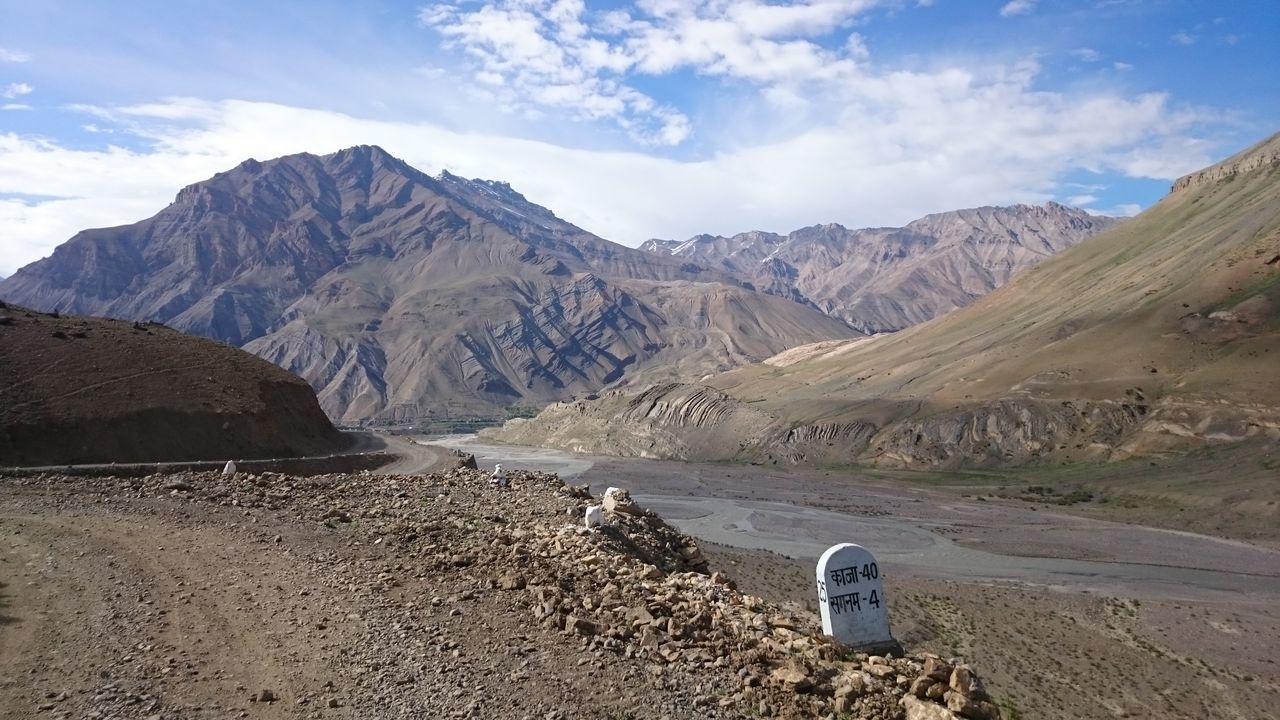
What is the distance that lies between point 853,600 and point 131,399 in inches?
1397

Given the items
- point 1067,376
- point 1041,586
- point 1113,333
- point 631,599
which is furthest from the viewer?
point 1113,333

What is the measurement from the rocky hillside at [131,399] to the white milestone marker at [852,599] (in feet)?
102

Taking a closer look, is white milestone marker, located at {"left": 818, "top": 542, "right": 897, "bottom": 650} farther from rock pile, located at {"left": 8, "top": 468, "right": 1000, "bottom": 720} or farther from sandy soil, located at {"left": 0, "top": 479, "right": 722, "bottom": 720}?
sandy soil, located at {"left": 0, "top": 479, "right": 722, "bottom": 720}

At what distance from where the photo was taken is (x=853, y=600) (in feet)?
35.3

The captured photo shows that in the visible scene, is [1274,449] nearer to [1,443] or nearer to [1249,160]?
[1,443]

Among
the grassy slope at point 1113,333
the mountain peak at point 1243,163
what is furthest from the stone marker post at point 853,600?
the mountain peak at point 1243,163

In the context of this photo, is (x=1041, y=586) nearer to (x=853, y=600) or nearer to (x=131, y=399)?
(x=853, y=600)

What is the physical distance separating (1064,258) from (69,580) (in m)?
136

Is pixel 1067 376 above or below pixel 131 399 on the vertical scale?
above

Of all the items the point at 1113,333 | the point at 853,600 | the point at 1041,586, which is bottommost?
the point at 1041,586

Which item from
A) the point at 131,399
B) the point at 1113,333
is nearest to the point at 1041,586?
the point at 131,399

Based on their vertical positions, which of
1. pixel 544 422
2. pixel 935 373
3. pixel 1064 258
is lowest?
pixel 544 422

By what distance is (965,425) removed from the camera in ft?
251

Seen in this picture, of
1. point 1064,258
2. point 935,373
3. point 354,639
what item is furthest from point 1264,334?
point 354,639
